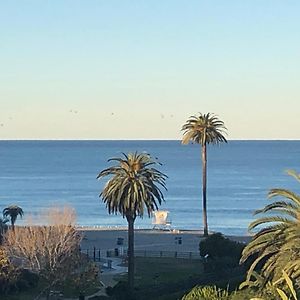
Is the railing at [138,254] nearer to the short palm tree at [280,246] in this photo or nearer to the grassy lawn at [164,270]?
the grassy lawn at [164,270]

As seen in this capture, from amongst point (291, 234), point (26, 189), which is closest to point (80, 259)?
point (291, 234)

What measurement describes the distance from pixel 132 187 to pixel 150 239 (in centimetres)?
2923

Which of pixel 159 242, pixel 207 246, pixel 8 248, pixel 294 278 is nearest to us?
pixel 294 278

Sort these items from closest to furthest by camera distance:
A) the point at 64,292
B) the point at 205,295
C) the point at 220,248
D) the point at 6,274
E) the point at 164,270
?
the point at 205,295
the point at 6,274
the point at 64,292
the point at 220,248
the point at 164,270

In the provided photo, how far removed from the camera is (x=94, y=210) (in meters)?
125

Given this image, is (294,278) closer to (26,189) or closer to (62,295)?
(62,295)

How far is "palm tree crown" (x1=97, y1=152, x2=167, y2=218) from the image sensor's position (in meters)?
43.8

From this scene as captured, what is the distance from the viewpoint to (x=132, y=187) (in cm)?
4391

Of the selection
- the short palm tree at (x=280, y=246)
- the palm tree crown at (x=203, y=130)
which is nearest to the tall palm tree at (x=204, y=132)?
the palm tree crown at (x=203, y=130)

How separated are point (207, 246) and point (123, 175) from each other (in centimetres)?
944

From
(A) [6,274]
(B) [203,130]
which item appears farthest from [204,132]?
(A) [6,274]

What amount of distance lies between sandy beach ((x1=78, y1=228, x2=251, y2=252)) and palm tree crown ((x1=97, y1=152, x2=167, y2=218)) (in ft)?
61.3

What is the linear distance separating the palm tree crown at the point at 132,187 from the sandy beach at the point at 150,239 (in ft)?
61.3

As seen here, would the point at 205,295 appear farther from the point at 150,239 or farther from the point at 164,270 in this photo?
the point at 150,239
